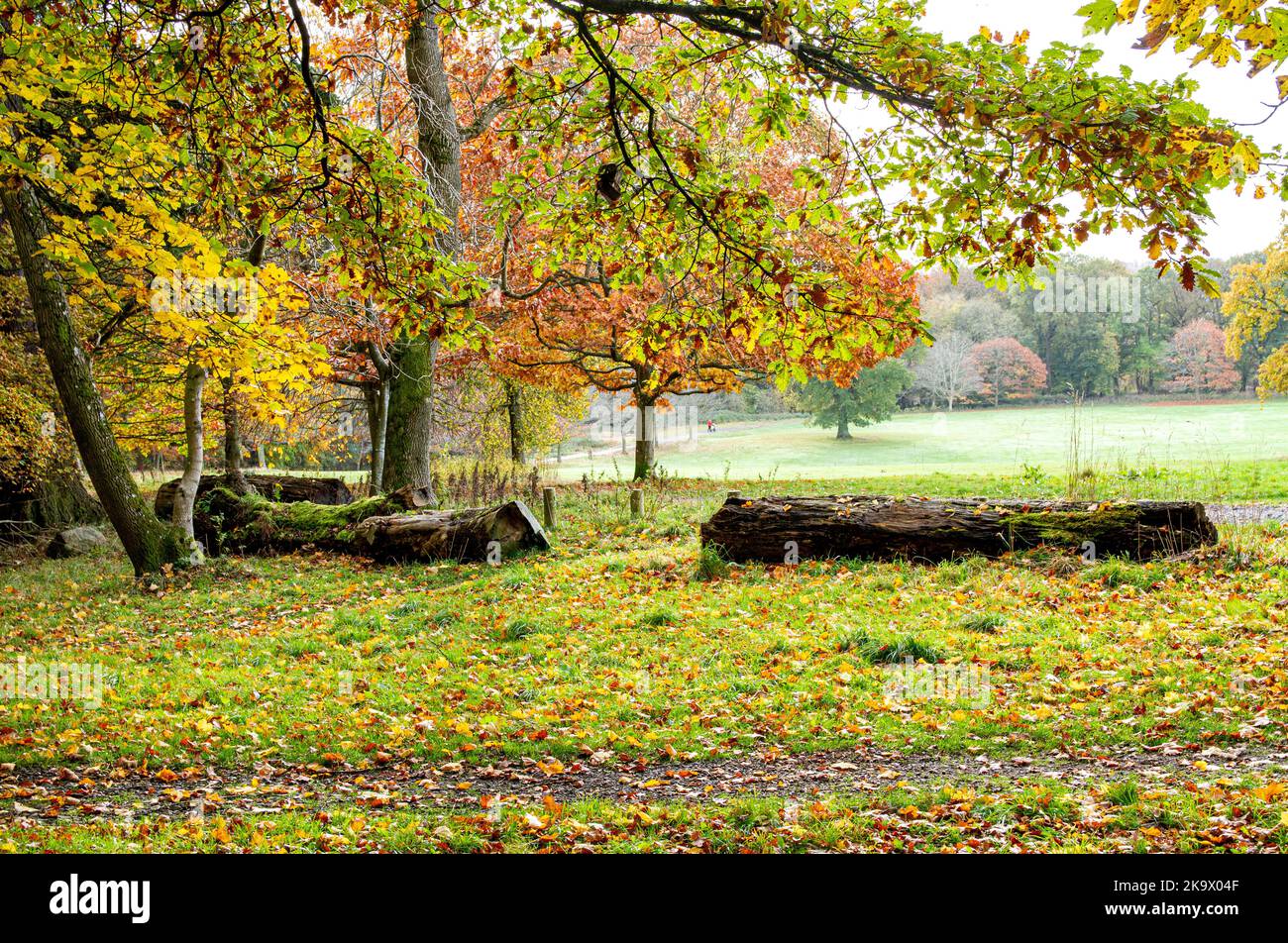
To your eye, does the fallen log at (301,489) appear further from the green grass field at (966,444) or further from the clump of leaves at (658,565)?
the clump of leaves at (658,565)

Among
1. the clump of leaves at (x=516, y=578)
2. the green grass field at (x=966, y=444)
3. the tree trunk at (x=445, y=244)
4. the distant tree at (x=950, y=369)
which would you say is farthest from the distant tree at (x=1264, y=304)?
the clump of leaves at (x=516, y=578)

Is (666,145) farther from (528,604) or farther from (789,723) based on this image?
(528,604)

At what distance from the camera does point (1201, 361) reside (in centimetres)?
3312

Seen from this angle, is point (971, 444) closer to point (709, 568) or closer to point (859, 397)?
point (859, 397)

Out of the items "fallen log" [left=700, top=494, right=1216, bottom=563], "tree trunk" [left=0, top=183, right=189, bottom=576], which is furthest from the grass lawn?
"tree trunk" [left=0, top=183, right=189, bottom=576]

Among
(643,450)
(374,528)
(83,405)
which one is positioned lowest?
(374,528)

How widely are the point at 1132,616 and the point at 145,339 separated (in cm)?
1576

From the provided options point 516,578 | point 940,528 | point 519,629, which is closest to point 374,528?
point 516,578

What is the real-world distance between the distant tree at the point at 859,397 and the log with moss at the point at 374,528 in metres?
26.6

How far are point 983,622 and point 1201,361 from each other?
32076 mm

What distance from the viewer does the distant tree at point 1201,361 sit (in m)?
33.1

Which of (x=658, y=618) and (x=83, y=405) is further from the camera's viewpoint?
(x=83, y=405)
